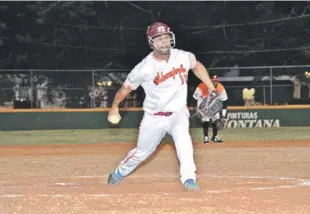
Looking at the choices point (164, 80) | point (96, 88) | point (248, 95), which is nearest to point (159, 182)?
point (164, 80)

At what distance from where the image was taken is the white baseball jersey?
27.3 ft

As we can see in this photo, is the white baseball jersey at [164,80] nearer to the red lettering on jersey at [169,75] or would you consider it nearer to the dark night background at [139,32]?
the red lettering on jersey at [169,75]

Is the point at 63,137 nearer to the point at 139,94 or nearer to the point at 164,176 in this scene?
the point at 139,94

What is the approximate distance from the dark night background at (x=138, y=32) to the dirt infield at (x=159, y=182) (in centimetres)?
1940

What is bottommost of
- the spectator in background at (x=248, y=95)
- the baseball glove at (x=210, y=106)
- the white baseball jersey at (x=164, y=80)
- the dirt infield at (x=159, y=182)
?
the spectator in background at (x=248, y=95)

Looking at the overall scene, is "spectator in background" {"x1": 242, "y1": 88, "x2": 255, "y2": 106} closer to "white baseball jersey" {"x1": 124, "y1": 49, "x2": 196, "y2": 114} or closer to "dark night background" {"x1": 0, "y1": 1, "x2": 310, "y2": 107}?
"dark night background" {"x1": 0, "y1": 1, "x2": 310, "y2": 107}

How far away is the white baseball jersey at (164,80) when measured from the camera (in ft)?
27.3

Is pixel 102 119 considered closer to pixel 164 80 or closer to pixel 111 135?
pixel 111 135

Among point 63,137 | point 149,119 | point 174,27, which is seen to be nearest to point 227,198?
point 149,119

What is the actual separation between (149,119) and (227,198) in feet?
5.14

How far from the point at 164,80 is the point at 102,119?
1639 cm

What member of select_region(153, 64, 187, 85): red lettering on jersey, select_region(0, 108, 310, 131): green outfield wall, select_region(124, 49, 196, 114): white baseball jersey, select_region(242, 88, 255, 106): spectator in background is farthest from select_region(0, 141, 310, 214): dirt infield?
select_region(242, 88, 255, 106): spectator in background

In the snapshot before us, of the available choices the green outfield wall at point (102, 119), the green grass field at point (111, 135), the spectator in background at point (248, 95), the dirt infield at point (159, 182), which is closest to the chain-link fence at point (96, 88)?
the spectator in background at point (248, 95)

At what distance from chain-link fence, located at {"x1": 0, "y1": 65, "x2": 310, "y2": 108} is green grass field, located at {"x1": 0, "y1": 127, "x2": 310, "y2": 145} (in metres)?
3.08
